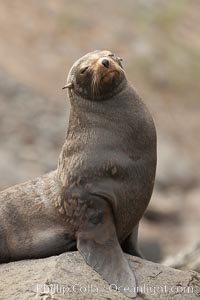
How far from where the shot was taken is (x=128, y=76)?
21.6 m

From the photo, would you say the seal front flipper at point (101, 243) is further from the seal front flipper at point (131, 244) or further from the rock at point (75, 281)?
the seal front flipper at point (131, 244)

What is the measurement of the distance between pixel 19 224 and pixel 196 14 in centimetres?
1684

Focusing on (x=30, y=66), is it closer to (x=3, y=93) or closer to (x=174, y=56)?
(x=3, y=93)

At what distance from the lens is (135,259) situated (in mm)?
8398

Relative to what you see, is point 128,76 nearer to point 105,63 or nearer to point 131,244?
point 131,244

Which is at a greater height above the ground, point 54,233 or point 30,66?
point 30,66

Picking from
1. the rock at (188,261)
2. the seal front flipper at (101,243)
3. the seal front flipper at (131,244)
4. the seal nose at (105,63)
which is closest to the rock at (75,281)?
the seal front flipper at (101,243)

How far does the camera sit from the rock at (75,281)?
7.77m

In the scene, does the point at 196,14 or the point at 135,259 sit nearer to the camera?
the point at 135,259

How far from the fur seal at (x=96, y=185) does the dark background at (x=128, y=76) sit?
8602mm

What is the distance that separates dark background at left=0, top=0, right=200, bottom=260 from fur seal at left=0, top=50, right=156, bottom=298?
8602 mm

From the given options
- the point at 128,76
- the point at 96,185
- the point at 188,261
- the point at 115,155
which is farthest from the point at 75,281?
the point at 128,76

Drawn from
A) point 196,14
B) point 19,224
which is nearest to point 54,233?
point 19,224

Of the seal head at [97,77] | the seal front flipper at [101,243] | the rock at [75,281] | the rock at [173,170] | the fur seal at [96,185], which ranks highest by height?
the rock at [173,170]
